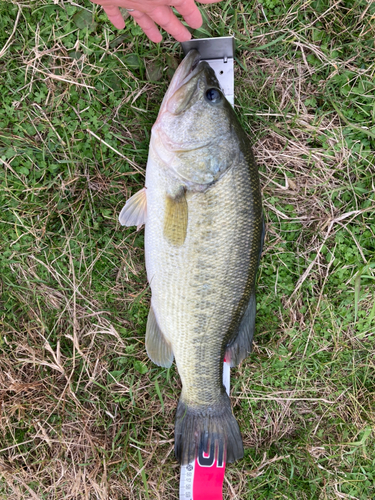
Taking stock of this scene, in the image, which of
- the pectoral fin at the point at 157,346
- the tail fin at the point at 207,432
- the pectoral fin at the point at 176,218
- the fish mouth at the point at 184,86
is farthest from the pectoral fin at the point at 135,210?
the tail fin at the point at 207,432

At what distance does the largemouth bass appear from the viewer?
1.94 meters

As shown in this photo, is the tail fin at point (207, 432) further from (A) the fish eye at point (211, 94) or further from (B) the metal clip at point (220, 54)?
(B) the metal clip at point (220, 54)

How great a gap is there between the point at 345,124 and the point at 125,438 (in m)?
2.98

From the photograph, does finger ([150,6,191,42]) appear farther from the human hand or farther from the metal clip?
the metal clip

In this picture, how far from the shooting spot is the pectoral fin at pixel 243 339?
2238 millimetres

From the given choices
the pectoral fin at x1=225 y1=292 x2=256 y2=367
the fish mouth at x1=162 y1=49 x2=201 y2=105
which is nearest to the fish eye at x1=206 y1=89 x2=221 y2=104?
the fish mouth at x1=162 y1=49 x2=201 y2=105

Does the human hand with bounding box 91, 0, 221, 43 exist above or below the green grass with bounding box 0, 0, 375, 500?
above

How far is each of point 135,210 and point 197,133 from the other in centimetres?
63

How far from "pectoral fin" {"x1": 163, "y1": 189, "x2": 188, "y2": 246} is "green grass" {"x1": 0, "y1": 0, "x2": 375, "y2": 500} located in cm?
63

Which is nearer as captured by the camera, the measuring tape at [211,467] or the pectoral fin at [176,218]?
the pectoral fin at [176,218]

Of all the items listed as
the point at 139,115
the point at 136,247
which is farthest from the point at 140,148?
the point at 136,247

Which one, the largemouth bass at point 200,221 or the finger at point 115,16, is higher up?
the finger at point 115,16

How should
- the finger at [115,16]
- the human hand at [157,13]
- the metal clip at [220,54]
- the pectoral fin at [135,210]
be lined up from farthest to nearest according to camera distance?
1. the metal clip at [220,54]
2. the pectoral fin at [135,210]
3. the finger at [115,16]
4. the human hand at [157,13]

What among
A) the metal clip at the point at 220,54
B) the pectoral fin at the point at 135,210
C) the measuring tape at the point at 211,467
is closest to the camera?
the pectoral fin at the point at 135,210
